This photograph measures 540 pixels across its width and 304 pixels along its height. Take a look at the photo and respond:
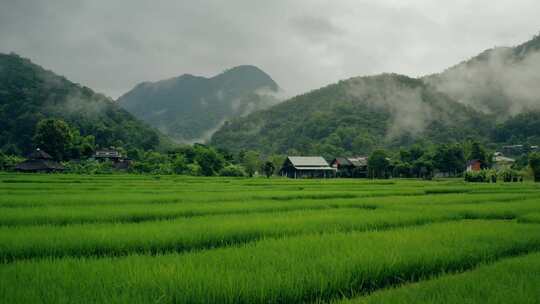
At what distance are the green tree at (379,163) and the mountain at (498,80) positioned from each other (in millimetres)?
61306

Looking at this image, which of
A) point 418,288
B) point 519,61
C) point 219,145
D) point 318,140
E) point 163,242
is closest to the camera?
point 418,288

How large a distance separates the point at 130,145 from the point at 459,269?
267 ft

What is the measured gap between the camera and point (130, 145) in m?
80.3

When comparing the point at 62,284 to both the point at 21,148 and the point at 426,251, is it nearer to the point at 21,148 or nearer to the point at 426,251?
the point at 426,251

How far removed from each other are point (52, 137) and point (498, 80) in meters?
130

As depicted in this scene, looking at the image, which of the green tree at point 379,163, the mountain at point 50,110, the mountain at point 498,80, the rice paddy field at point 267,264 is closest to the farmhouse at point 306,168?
the green tree at point 379,163

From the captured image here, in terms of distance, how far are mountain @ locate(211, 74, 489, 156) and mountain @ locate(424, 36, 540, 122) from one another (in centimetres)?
1196

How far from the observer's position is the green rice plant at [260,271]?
3.37m

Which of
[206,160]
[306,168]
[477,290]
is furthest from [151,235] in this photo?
[306,168]

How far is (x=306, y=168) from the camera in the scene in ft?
208

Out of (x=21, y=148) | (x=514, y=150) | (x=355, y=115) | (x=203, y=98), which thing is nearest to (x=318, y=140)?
(x=355, y=115)

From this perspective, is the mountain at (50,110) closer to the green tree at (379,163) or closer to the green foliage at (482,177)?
the green tree at (379,163)

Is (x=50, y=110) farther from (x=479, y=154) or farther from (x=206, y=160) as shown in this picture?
(x=479, y=154)

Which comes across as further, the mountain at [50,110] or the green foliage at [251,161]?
the green foliage at [251,161]
